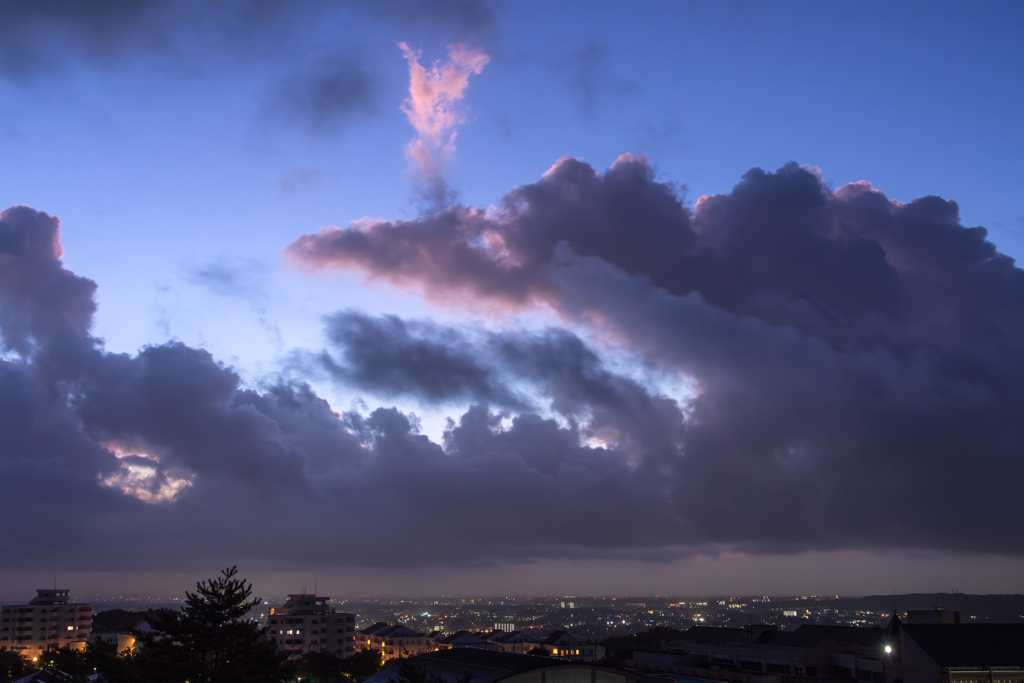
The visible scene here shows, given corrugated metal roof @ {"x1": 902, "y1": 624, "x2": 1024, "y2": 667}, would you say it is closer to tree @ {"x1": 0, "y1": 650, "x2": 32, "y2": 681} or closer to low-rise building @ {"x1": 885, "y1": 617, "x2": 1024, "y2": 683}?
low-rise building @ {"x1": 885, "y1": 617, "x2": 1024, "y2": 683}

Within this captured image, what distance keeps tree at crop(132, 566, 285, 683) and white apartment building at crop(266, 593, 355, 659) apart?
14385 centimetres

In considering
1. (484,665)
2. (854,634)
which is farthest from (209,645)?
(854,634)

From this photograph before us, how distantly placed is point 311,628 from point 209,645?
496ft

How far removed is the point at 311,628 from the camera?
186 meters

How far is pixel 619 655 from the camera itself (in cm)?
15212

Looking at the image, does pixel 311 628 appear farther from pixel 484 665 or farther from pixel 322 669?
pixel 484 665

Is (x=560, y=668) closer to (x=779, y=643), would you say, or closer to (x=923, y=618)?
(x=779, y=643)

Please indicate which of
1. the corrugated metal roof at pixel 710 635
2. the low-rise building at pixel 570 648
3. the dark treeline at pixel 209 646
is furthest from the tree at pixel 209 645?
the low-rise building at pixel 570 648

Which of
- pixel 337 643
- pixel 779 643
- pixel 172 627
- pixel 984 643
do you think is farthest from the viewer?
pixel 337 643

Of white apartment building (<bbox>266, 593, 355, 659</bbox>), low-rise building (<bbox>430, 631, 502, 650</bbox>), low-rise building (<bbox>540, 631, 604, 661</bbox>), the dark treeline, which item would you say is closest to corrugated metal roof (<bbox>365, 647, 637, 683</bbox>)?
the dark treeline

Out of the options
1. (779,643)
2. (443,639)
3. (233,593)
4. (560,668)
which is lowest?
(443,639)

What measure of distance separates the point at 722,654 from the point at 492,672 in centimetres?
7049

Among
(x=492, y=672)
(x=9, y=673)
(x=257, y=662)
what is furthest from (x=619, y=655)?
(x=257, y=662)

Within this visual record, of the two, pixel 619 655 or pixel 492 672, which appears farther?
pixel 619 655
